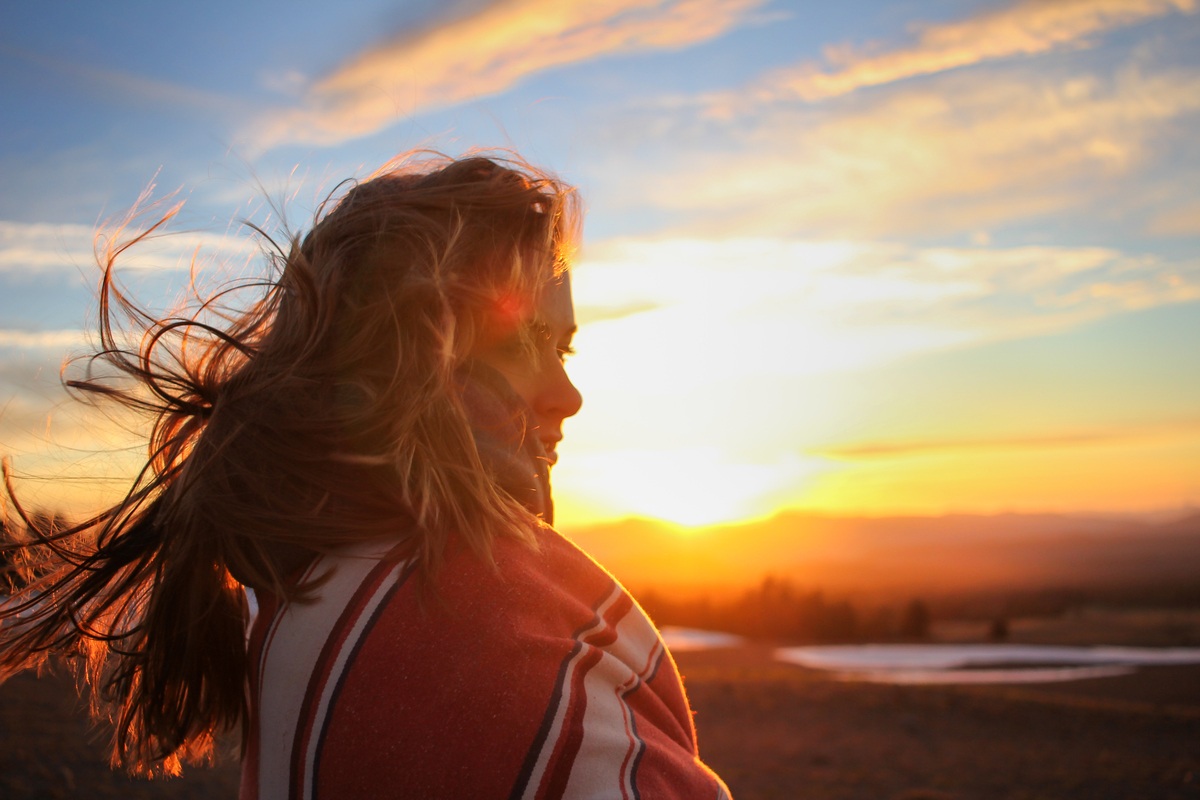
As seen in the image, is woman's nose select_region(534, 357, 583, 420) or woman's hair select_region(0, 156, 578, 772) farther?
woman's nose select_region(534, 357, 583, 420)

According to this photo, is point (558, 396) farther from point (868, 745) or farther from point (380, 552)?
point (868, 745)

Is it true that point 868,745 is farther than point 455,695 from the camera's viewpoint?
Yes

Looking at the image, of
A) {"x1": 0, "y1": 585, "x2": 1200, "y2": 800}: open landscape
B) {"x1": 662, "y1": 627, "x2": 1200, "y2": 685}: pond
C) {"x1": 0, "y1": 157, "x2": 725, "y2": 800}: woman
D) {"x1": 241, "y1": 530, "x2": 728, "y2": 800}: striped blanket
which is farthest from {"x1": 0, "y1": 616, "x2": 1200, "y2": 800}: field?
{"x1": 241, "y1": 530, "x2": 728, "y2": 800}: striped blanket

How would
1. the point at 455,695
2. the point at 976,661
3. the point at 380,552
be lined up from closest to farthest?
the point at 455,695 → the point at 380,552 → the point at 976,661

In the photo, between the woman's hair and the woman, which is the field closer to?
the woman's hair

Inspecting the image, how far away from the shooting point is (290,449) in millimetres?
1158

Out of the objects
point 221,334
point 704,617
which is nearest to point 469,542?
point 221,334

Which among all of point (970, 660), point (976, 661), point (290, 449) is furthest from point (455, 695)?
point (970, 660)

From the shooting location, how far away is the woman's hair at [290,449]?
114cm

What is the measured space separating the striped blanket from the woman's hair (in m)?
0.07

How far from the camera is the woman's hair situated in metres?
1.14

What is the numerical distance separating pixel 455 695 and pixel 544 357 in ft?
2.39

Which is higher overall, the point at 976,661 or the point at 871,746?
the point at 871,746

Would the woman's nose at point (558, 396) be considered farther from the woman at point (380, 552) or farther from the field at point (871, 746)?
the field at point (871, 746)
